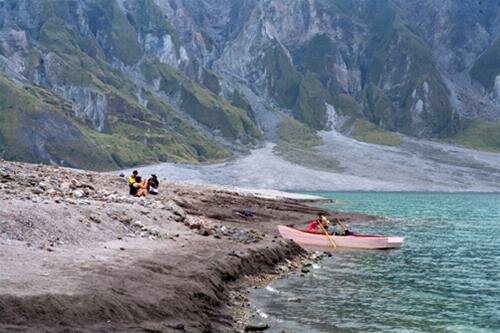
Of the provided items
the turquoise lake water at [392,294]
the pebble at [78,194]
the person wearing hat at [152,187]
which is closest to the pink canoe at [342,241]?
the turquoise lake water at [392,294]

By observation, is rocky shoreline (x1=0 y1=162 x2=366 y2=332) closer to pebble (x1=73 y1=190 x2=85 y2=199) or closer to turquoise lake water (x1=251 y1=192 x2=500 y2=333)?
pebble (x1=73 y1=190 x2=85 y2=199)

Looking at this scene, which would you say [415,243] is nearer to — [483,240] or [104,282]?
[483,240]

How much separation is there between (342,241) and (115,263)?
2955 cm

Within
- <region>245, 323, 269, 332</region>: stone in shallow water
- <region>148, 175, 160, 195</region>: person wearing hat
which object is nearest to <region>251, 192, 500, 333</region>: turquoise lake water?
<region>245, 323, 269, 332</region>: stone in shallow water

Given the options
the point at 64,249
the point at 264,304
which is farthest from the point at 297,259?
the point at 64,249

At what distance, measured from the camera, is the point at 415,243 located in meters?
53.1

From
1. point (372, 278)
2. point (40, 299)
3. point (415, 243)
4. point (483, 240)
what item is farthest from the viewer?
point (483, 240)

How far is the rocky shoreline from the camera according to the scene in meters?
16.6

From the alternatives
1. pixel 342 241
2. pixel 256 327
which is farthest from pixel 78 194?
pixel 342 241

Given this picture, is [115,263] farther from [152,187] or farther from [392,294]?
[152,187]

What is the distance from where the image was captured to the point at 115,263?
2245 cm

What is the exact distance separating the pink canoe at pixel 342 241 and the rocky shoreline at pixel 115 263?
8515 millimetres

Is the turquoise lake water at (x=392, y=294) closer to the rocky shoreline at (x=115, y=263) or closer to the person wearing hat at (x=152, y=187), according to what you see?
the rocky shoreline at (x=115, y=263)

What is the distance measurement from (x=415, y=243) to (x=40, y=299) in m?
Answer: 42.1
